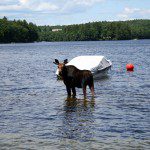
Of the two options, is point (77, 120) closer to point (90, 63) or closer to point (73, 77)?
point (73, 77)

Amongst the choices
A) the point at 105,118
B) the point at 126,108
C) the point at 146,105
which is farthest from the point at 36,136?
the point at 146,105

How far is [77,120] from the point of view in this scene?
16.0 m

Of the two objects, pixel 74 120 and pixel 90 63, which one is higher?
pixel 90 63

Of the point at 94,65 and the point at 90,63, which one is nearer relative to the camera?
the point at 94,65

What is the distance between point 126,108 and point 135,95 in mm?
4790

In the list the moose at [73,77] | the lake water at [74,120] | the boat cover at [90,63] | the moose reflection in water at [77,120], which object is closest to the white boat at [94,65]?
the boat cover at [90,63]

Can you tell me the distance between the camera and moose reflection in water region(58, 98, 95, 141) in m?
13.6

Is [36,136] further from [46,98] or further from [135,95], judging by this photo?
[135,95]

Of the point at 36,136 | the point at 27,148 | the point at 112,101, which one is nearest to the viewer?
the point at 27,148

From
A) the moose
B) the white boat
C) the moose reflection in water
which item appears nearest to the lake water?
the moose reflection in water

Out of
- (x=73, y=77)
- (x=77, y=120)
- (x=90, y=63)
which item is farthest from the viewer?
(x=90, y=63)

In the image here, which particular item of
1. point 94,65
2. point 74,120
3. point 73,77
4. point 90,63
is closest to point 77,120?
point 74,120

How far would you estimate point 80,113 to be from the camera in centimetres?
1766

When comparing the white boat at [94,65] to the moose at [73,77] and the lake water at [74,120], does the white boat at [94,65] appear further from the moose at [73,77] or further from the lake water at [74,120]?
the moose at [73,77]
